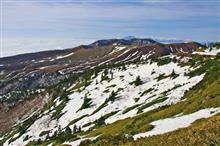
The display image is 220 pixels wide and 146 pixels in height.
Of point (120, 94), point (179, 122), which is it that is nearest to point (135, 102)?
point (120, 94)

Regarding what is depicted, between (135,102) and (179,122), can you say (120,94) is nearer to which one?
(135,102)

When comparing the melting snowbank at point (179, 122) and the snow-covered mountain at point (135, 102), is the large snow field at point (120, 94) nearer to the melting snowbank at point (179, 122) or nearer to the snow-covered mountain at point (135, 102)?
the snow-covered mountain at point (135, 102)

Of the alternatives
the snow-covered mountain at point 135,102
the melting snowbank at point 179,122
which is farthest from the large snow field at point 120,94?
the melting snowbank at point 179,122

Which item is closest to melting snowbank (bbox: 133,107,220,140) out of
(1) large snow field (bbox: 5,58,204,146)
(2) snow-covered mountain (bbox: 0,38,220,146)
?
(2) snow-covered mountain (bbox: 0,38,220,146)

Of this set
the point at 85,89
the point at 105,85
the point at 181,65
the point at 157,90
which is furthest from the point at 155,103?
the point at 85,89

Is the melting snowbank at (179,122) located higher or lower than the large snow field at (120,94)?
higher

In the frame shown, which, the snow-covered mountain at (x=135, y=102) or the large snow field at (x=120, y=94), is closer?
the snow-covered mountain at (x=135, y=102)

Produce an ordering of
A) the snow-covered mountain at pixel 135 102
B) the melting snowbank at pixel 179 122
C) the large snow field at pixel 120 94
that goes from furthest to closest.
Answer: the large snow field at pixel 120 94
the snow-covered mountain at pixel 135 102
the melting snowbank at pixel 179 122

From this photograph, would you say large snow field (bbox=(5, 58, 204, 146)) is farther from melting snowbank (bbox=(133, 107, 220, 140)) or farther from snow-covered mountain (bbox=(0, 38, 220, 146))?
melting snowbank (bbox=(133, 107, 220, 140))

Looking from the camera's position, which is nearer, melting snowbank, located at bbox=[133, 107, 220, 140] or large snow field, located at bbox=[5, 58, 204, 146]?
melting snowbank, located at bbox=[133, 107, 220, 140]

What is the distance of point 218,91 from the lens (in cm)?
4912

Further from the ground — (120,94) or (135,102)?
(135,102)

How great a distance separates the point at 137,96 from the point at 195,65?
50.2ft

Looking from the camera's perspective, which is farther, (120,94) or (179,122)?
(120,94)
